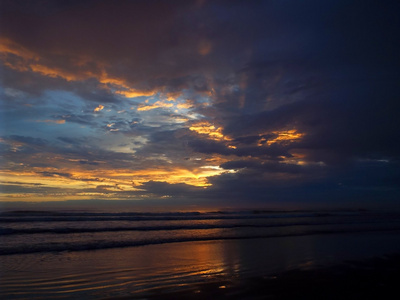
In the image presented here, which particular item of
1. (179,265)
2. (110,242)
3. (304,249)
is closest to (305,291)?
(179,265)

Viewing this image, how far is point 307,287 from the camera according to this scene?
7148mm

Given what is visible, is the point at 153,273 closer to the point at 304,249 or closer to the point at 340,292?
the point at 340,292

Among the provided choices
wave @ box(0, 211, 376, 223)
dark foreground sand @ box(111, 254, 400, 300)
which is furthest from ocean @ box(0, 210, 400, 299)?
wave @ box(0, 211, 376, 223)

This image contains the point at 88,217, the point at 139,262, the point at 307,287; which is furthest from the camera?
the point at 88,217

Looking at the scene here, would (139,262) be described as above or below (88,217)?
below

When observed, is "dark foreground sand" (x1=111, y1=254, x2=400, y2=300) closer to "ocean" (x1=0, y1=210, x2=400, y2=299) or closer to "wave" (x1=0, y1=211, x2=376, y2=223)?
"ocean" (x1=0, y1=210, x2=400, y2=299)

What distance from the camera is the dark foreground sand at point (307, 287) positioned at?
6453 millimetres

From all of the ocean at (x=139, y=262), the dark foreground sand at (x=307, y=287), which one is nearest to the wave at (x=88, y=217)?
the ocean at (x=139, y=262)

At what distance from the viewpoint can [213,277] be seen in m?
8.04

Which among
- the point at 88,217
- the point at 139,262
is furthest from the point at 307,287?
the point at 88,217

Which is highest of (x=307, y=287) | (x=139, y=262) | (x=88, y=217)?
(x=88, y=217)

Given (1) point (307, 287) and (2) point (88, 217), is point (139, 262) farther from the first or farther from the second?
(2) point (88, 217)

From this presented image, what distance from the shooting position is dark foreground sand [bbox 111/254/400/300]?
254 inches

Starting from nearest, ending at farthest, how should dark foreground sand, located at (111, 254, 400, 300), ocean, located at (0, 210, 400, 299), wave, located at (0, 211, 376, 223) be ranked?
1. dark foreground sand, located at (111, 254, 400, 300)
2. ocean, located at (0, 210, 400, 299)
3. wave, located at (0, 211, 376, 223)
